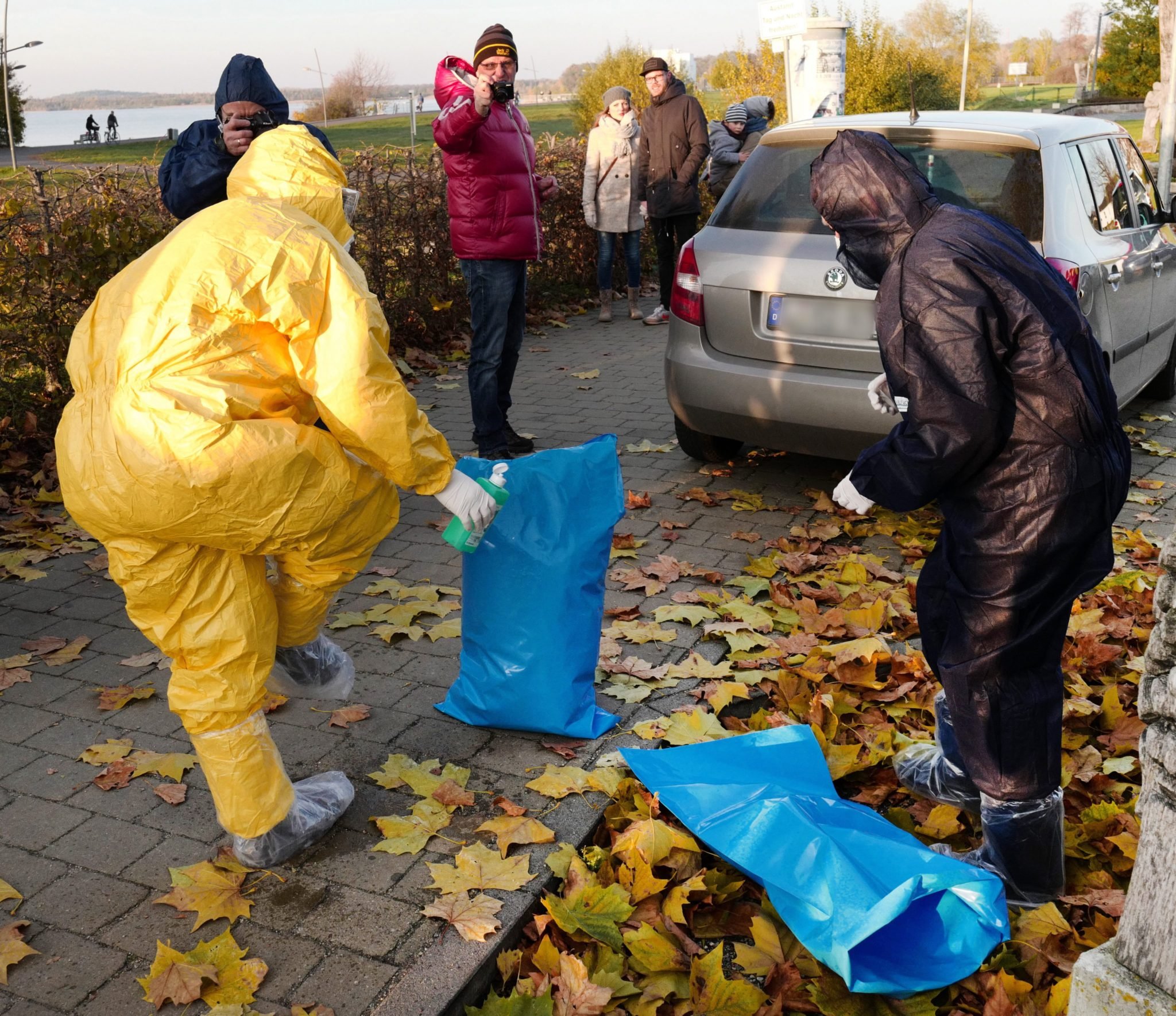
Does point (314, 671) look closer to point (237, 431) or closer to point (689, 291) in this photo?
point (237, 431)

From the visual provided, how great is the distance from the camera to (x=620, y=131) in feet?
31.9

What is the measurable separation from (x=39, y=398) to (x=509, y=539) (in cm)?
409

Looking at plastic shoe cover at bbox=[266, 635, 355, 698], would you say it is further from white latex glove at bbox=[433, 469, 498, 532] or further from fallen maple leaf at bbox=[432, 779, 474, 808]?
white latex glove at bbox=[433, 469, 498, 532]

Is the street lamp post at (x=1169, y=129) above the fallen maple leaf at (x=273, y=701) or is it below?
above

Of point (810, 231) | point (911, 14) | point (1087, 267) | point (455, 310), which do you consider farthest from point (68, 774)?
point (911, 14)

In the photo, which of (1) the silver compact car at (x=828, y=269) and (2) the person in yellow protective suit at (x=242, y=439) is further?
(1) the silver compact car at (x=828, y=269)

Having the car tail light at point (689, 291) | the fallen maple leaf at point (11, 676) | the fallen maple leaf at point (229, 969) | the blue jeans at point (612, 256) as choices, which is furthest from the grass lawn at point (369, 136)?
the fallen maple leaf at point (229, 969)

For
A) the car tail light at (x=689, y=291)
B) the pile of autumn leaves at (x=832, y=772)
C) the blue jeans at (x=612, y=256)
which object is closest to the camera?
the pile of autumn leaves at (x=832, y=772)

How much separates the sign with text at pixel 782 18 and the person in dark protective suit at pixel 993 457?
1013cm

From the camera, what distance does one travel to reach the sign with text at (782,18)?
38.0 ft

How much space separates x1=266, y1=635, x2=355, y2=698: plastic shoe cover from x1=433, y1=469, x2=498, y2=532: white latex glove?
0.73 metres

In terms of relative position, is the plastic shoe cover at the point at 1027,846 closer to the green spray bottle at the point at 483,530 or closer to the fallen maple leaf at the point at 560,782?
the fallen maple leaf at the point at 560,782

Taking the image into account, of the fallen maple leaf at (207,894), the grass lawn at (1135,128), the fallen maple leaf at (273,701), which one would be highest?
the grass lawn at (1135,128)

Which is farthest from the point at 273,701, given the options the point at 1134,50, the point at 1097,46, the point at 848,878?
the point at 1097,46
